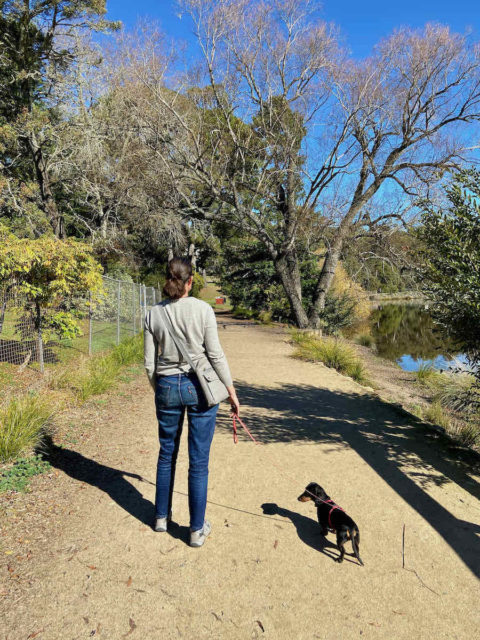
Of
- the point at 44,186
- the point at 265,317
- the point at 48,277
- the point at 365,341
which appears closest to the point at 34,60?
the point at 44,186

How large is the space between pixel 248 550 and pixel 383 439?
313cm

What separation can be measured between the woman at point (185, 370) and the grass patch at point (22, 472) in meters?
1.58

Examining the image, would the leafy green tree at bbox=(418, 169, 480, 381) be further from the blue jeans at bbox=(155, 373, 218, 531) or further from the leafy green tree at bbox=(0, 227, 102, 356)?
the leafy green tree at bbox=(0, 227, 102, 356)

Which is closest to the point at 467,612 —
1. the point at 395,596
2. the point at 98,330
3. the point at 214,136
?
the point at 395,596

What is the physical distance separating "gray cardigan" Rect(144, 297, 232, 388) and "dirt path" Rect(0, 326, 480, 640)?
127 cm

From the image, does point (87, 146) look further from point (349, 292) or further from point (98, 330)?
point (349, 292)

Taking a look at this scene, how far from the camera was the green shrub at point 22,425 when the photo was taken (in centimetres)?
395

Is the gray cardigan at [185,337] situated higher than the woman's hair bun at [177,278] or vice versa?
the woman's hair bun at [177,278]

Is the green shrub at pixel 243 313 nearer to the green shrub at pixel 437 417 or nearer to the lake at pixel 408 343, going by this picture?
the lake at pixel 408 343

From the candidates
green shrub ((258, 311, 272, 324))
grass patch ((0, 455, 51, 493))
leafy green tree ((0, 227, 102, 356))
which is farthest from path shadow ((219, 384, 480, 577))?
green shrub ((258, 311, 272, 324))

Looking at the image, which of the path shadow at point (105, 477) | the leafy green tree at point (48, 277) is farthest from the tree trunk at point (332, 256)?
the path shadow at point (105, 477)

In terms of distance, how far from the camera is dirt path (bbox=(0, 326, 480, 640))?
2400 mm

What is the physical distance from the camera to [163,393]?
9.48 feet

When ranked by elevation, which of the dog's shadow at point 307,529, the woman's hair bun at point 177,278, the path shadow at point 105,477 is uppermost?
the woman's hair bun at point 177,278
